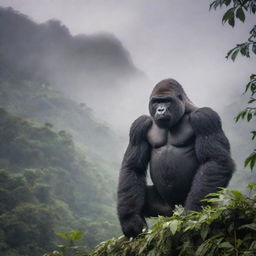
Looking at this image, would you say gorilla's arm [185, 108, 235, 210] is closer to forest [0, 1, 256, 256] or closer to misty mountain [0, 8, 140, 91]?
forest [0, 1, 256, 256]

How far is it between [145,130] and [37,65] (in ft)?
340

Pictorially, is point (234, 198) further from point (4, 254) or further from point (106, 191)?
point (106, 191)

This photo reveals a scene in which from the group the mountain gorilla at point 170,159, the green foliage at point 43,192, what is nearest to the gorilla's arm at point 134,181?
the mountain gorilla at point 170,159

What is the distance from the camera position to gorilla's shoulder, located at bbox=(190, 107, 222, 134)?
12.4 ft

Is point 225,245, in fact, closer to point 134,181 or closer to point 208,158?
point 208,158

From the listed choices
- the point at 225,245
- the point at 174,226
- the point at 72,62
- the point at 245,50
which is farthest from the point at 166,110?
the point at 72,62

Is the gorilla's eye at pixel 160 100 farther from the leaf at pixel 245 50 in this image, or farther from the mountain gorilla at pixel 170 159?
the leaf at pixel 245 50

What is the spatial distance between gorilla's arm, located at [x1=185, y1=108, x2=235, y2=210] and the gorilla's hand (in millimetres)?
523

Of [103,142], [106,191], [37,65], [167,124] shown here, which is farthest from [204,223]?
[37,65]

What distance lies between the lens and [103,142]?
80.8 meters

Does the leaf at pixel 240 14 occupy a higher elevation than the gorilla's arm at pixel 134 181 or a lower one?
higher

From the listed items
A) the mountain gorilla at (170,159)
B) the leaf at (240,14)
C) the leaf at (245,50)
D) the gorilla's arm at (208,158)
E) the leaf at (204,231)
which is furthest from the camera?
the mountain gorilla at (170,159)

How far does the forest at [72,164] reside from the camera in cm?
225

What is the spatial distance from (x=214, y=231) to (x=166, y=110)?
6.46 feet
